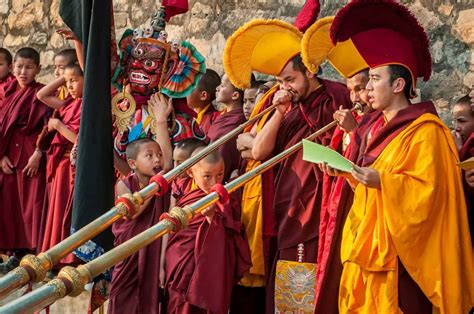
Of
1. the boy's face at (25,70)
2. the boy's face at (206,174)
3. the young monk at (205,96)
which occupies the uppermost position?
the boy's face at (25,70)

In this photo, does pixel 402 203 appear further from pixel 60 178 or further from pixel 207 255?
pixel 60 178

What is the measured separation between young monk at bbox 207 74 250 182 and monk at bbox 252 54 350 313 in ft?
1.71

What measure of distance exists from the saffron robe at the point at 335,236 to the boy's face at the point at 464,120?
0.56m

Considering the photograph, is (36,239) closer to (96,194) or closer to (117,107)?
(117,107)

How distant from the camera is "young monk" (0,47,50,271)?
306 inches

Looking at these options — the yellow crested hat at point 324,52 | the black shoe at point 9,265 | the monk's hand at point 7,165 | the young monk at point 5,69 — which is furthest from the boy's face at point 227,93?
the young monk at point 5,69

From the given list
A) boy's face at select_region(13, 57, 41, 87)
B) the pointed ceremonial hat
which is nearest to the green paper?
the pointed ceremonial hat

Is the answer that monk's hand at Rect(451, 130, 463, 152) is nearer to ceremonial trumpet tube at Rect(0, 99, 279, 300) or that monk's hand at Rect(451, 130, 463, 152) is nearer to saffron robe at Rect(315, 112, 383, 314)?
saffron robe at Rect(315, 112, 383, 314)

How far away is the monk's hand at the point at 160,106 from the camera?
564cm

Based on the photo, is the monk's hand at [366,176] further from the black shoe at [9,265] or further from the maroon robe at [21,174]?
the black shoe at [9,265]

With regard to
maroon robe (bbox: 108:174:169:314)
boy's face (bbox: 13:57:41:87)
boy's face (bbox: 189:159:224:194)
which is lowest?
maroon robe (bbox: 108:174:169:314)

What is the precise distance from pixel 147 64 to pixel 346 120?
1.43 metres

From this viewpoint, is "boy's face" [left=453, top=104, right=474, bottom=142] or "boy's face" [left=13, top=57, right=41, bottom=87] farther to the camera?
"boy's face" [left=13, top=57, right=41, bottom=87]

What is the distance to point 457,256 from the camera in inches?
164
